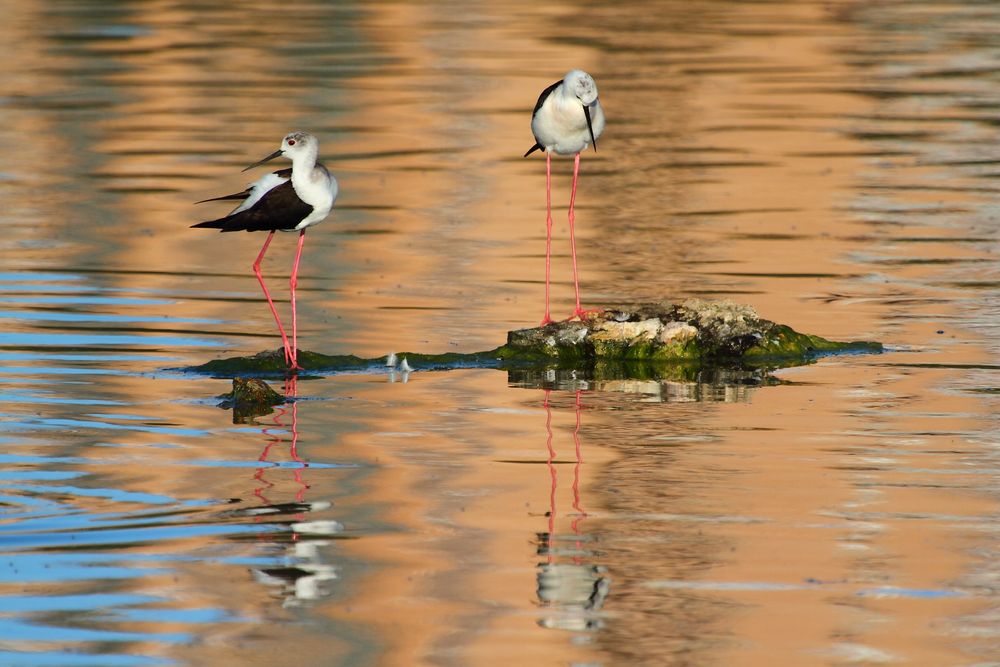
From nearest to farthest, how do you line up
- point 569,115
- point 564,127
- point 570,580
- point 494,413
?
point 570,580 < point 494,413 < point 569,115 < point 564,127

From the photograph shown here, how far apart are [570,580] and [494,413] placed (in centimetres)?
272

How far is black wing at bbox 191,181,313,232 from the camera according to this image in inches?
409

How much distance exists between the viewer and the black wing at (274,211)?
10391 millimetres

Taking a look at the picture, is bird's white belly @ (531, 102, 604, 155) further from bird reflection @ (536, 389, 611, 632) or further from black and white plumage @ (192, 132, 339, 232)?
bird reflection @ (536, 389, 611, 632)

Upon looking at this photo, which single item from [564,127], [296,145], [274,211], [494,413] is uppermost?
[564,127]

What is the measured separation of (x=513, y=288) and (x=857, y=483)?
5275 mm

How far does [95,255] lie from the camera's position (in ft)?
45.9

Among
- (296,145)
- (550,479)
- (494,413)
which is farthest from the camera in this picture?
(296,145)

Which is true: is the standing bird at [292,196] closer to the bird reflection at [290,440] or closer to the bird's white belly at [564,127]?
the bird reflection at [290,440]

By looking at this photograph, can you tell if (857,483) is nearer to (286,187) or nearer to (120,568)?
(120,568)

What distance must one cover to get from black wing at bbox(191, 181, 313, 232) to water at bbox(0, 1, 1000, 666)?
2.31 feet

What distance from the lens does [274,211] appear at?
10391mm

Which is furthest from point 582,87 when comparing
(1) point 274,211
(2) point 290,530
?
(2) point 290,530

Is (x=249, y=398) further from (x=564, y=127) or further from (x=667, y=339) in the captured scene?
(x=564, y=127)
